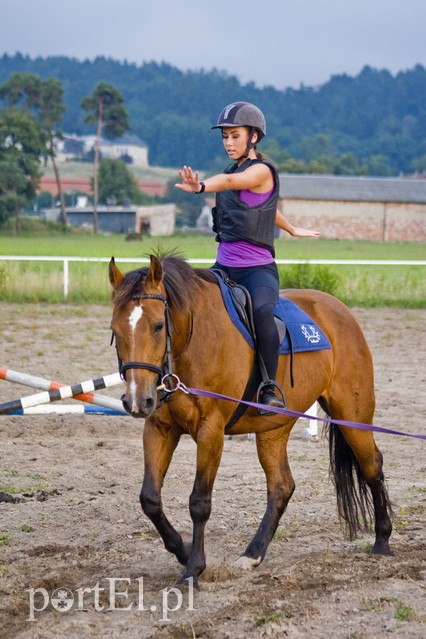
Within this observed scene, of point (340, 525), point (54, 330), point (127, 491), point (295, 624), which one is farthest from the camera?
point (54, 330)

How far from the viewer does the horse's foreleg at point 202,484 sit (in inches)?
216

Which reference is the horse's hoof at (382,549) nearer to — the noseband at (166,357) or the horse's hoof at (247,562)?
the horse's hoof at (247,562)

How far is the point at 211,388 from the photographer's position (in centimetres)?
559

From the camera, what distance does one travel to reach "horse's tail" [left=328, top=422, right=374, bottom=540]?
6.53 m

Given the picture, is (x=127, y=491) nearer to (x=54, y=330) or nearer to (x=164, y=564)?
(x=164, y=564)

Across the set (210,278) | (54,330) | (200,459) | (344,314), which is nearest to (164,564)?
(200,459)

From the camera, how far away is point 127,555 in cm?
606

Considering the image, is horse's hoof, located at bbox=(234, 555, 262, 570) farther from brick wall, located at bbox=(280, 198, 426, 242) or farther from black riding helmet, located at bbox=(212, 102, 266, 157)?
brick wall, located at bbox=(280, 198, 426, 242)

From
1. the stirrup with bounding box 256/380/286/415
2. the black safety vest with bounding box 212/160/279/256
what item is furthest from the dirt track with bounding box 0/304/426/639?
the black safety vest with bounding box 212/160/279/256

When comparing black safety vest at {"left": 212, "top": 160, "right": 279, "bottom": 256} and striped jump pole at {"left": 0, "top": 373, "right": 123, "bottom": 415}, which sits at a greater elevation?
black safety vest at {"left": 212, "top": 160, "right": 279, "bottom": 256}

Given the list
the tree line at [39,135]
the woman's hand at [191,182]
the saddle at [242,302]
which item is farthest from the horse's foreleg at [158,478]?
the tree line at [39,135]

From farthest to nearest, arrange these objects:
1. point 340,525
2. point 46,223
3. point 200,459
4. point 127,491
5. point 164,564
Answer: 1. point 46,223
2. point 127,491
3. point 340,525
4. point 164,564
5. point 200,459

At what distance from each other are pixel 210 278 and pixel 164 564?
184cm

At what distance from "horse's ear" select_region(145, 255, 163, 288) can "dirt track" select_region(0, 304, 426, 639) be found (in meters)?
1.75
